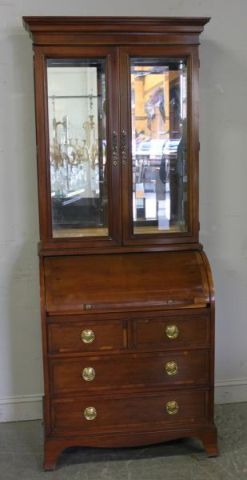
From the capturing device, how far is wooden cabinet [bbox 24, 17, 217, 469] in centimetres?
254

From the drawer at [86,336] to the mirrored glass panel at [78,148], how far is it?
47 centimetres

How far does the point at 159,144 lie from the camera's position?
9.22 ft

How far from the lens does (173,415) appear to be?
8.71 feet

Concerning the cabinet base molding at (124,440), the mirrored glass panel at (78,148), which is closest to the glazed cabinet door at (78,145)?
the mirrored glass panel at (78,148)

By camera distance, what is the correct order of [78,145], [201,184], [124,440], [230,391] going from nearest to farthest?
[124,440], [78,145], [201,184], [230,391]

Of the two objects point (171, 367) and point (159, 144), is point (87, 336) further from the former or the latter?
point (159, 144)

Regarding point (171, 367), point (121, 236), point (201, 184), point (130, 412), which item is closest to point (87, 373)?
point (130, 412)

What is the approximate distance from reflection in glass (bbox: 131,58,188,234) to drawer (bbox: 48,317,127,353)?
0.52m

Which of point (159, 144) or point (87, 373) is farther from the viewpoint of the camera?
point (159, 144)

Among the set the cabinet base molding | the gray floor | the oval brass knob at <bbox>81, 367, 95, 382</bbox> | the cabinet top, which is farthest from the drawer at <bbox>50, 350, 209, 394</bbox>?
the cabinet top

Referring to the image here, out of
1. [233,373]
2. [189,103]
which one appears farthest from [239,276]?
[189,103]

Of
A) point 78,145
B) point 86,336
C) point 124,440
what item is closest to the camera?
point 86,336

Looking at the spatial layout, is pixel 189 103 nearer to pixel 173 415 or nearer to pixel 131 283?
pixel 131 283

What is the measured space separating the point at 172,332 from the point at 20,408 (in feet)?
3.46
